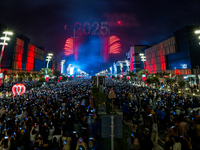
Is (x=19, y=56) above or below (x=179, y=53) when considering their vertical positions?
above

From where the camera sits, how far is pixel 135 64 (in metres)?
101

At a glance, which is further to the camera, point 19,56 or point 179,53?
point 19,56

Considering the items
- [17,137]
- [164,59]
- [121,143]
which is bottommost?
[121,143]

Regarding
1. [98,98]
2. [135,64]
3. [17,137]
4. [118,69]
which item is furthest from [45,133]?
[118,69]

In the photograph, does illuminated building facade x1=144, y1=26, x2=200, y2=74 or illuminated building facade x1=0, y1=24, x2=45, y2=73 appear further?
illuminated building facade x1=0, y1=24, x2=45, y2=73

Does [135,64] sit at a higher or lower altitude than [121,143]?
higher

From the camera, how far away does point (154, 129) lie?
5.80m

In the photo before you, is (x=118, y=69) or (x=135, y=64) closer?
→ (x=135, y=64)

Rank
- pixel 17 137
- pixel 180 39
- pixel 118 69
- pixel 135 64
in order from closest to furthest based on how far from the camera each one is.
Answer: pixel 17 137 → pixel 180 39 → pixel 135 64 → pixel 118 69

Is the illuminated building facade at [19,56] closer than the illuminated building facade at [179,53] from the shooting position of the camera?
No

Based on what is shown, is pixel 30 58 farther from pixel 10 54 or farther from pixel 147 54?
pixel 147 54

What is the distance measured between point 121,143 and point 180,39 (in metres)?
63.0

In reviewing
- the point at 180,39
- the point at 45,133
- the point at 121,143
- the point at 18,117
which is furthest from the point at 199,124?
the point at 180,39

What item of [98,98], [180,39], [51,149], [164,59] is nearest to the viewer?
[51,149]
